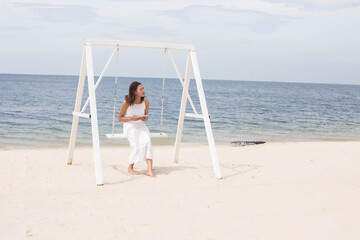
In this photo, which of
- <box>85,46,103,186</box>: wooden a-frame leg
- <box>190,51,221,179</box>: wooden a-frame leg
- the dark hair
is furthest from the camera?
<box>190,51,221,179</box>: wooden a-frame leg

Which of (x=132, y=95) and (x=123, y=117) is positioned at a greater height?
(x=132, y=95)

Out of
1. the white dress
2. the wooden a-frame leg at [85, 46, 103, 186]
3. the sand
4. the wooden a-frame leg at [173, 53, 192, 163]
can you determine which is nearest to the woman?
the white dress

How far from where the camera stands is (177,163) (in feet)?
23.7

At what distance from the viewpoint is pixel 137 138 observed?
19.5 feet

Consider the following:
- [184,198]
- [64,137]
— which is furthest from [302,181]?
[64,137]

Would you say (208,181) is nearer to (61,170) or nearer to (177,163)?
(177,163)

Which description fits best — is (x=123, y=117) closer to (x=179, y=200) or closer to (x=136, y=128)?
(x=136, y=128)

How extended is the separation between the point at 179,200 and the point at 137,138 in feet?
5.25

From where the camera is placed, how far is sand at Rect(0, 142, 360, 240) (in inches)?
145

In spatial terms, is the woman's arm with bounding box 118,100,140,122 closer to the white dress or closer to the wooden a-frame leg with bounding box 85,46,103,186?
the white dress

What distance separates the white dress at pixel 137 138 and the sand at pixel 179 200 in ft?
1.12

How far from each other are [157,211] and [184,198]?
1.98 feet

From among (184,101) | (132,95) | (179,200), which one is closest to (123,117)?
(132,95)

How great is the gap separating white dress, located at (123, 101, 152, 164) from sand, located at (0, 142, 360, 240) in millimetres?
341
